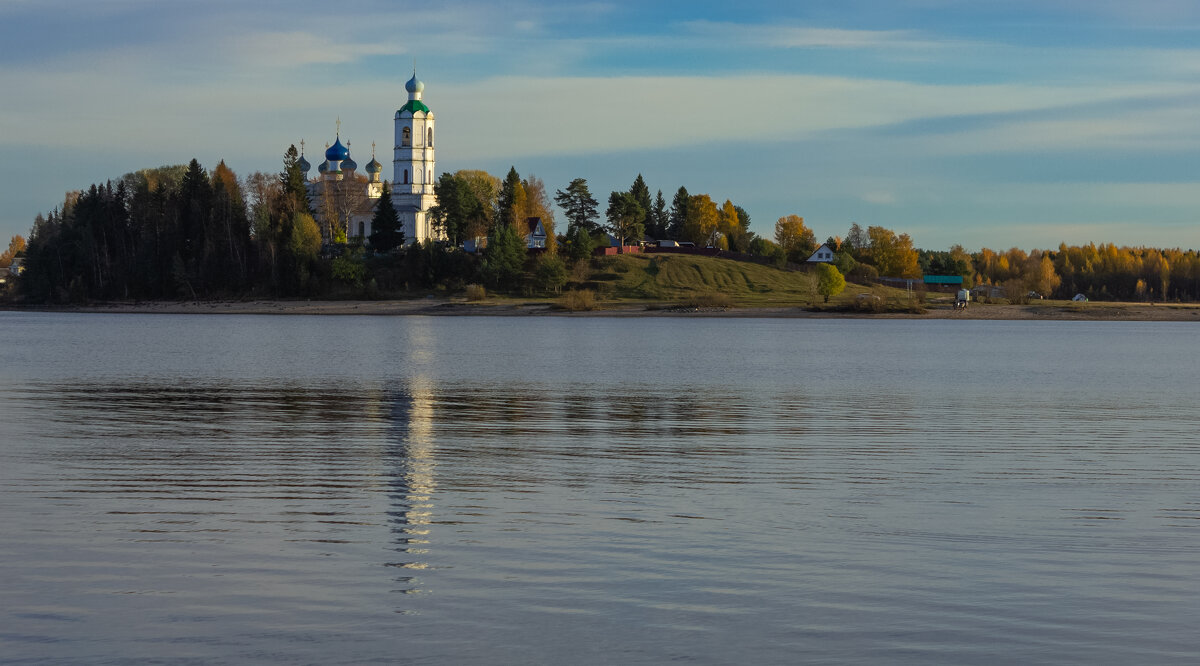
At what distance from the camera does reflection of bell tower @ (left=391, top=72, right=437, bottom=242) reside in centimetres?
15450

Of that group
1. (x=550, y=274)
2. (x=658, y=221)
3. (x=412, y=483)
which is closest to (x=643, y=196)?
(x=658, y=221)

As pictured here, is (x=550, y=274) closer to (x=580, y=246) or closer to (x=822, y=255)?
(x=580, y=246)

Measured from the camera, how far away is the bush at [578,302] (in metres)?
123

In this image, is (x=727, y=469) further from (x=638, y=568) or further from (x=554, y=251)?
(x=554, y=251)

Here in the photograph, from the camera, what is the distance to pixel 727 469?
18.5 meters

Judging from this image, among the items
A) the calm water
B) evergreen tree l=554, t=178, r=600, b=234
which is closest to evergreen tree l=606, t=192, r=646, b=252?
evergreen tree l=554, t=178, r=600, b=234

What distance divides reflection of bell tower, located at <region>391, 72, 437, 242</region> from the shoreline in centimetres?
2796

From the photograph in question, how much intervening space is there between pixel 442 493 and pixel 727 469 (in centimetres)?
474

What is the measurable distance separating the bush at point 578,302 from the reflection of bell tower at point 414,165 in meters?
35.9

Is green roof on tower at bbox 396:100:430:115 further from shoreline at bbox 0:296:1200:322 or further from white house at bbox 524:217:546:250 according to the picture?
shoreline at bbox 0:296:1200:322

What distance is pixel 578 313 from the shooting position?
123 metres

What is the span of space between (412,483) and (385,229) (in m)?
125

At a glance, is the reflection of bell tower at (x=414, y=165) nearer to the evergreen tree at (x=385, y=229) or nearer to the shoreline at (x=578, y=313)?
the evergreen tree at (x=385, y=229)

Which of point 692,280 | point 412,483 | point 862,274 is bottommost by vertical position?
point 412,483
